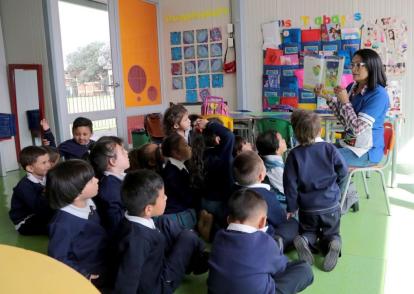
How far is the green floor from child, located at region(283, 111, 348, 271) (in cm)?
20

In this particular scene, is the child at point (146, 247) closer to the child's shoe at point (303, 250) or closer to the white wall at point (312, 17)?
the child's shoe at point (303, 250)

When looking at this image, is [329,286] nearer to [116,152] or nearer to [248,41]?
[116,152]

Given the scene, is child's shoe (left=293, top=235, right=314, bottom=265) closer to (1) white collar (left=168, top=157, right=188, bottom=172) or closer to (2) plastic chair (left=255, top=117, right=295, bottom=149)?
(1) white collar (left=168, top=157, right=188, bottom=172)

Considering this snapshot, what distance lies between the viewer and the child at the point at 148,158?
2881mm

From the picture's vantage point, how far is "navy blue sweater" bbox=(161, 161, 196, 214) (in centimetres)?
261

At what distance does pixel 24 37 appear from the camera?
5.32 meters

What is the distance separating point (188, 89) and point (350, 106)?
14.0ft

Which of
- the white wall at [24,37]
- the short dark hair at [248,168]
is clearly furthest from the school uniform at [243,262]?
the white wall at [24,37]

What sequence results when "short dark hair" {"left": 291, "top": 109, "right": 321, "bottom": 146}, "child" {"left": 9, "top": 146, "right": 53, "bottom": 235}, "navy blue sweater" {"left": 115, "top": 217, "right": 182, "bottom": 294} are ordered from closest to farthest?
"navy blue sweater" {"left": 115, "top": 217, "right": 182, "bottom": 294} → "short dark hair" {"left": 291, "top": 109, "right": 321, "bottom": 146} → "child" {"left": 9, "top": 146, "right": 53, "bottom": 235}

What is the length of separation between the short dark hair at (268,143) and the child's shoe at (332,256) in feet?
2.53

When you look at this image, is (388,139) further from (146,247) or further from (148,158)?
(146,247)

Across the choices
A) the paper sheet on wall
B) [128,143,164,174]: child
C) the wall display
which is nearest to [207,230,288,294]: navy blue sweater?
[128,143,164,174]: child

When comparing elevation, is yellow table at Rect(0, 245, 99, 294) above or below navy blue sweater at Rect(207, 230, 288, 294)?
above

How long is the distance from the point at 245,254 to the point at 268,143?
4.18ft
